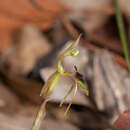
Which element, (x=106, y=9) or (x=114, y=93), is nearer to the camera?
(x=114, y=93)

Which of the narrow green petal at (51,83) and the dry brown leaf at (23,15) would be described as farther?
the dry brown leaf at (23,15)

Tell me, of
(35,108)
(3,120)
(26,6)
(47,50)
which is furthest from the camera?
(26,6)

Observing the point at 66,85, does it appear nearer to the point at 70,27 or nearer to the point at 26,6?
the point at 70,27

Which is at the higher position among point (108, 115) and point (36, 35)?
point (36, 35)

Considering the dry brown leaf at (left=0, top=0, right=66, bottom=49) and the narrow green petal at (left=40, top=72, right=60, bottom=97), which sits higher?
the dry brown leaf at (left=0, top=0, right=66, bottom=49)

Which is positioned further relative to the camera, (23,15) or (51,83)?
(23,15)

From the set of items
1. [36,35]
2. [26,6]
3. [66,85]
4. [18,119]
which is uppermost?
[26,6]

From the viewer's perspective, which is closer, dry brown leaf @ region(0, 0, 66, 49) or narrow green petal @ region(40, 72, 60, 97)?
narrow green petal @ region(40, 72, 60, 97)

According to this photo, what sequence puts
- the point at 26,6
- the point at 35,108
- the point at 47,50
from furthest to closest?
the point at 26,6 < the point at 47,50 < the point at 35,108

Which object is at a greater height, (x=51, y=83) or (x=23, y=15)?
(x=23, y=15)

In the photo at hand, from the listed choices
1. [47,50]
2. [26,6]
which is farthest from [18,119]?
[26,6]

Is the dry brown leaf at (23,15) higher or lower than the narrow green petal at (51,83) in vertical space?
higher
